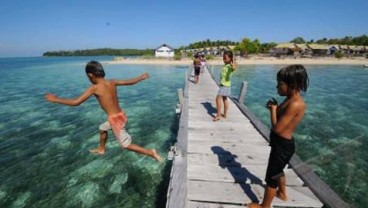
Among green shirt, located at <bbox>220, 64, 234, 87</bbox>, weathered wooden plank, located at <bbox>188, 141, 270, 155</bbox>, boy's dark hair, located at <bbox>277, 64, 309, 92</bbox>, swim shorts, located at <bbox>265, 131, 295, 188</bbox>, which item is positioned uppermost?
boy's dark hair, located at <bbox>277, 64, 309, 92</bbox>

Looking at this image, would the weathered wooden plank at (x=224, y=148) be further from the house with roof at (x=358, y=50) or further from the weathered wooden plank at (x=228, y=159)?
the house with roof at (x=358, y=50)

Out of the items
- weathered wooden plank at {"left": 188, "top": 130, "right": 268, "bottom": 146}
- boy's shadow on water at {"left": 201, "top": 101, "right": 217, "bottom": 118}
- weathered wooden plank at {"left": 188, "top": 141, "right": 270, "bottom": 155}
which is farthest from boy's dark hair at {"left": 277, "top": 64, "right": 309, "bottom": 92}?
boy's shadow on water at {"left": 201, "top": 101, "right": 217, "bottom": 118}

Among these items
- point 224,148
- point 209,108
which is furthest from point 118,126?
point 209,108

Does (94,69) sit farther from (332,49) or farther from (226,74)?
(332,49)

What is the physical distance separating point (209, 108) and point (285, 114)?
700 cm

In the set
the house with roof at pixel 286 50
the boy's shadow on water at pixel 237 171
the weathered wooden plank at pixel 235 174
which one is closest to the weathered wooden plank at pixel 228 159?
the boy's shadow on water at pixel 237 171

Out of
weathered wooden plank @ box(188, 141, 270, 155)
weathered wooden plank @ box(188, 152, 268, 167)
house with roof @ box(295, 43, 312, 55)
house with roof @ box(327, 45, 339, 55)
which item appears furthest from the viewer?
house with roof @ box(295, 43, 312, 55)

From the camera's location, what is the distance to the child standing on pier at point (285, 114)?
311 cm

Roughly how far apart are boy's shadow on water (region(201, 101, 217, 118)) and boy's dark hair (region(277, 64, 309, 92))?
5.82 meters

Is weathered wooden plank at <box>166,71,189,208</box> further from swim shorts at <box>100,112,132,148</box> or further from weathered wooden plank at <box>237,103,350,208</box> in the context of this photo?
weathered wooden plank at <box>237,103,350,208</box>

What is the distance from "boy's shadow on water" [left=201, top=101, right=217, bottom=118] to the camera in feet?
30.8

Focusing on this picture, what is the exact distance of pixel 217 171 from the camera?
499cm

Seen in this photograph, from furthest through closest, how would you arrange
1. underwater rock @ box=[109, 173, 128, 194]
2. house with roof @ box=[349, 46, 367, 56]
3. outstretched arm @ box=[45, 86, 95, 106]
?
house with roof @ box=[349, 46, 367, 56], underwater rock @ box=[109, 173, 128, 194], outstretched arm @ box=[45, 86, 95, 106]

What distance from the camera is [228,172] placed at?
4.95m
